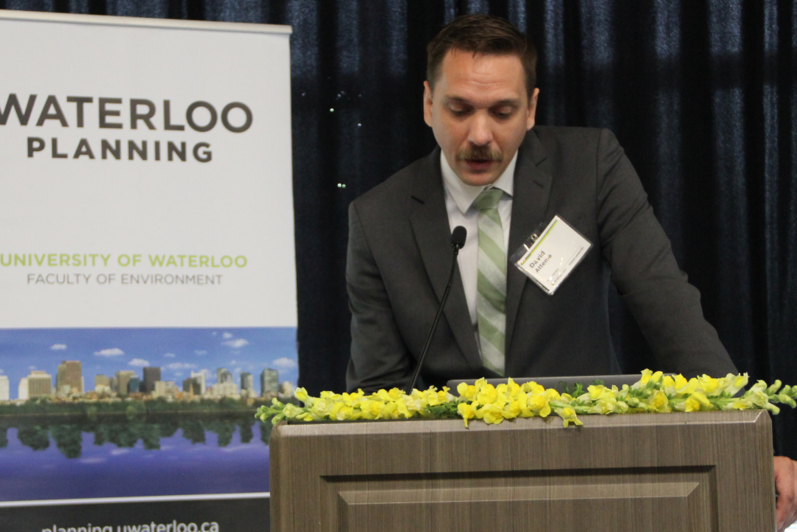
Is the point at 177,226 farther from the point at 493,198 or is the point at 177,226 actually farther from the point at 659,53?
the point at 659,53

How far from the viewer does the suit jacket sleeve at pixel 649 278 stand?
1.63 metres

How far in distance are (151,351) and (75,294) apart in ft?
0.90

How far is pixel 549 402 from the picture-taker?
3.16ft

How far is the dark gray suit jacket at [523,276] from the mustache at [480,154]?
12 cm

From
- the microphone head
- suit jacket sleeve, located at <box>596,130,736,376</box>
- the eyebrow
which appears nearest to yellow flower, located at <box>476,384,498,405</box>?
the microphone head

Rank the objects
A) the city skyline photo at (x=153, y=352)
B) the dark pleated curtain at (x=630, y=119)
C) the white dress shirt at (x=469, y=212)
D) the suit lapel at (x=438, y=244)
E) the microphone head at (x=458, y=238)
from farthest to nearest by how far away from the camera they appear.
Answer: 1. the dark pleated curtain at (x=630, y=119)
2. the city skyline photo at (x=153, y=352)
3. the white dress shirt at (x=469, y=212)
4. the suit lapel at (x=438, y=244)
5. the microphone head at (x=458, y=238)

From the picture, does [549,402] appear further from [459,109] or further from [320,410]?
[459,109]

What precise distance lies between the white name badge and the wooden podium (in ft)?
2.93

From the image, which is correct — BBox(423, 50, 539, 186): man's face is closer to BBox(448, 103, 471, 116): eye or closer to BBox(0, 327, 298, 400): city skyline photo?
BBox(448, 103, 471, 116): eye

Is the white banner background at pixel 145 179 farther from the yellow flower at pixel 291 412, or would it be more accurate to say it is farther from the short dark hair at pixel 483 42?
the yellow flower at pixel 291 412

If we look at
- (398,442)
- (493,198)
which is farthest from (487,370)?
(398,442)

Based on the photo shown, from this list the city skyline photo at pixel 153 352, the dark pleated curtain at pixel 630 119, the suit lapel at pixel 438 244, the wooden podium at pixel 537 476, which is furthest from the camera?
the dark pleated curtain at pixel 630 119

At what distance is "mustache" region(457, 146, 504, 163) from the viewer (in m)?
1.85

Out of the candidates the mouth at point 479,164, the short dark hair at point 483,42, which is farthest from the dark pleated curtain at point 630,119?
the mouth at point 479,164
